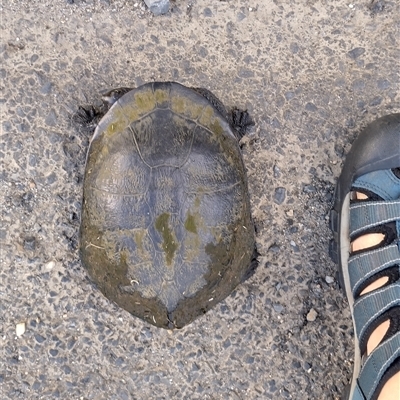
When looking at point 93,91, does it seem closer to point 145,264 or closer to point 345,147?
point 145,264

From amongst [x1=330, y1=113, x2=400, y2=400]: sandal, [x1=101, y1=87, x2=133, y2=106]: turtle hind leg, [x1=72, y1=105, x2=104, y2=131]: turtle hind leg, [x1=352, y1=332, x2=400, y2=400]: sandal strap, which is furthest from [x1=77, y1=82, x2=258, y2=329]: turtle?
[x1=352, y1=332, x2=400, y2=400]: sandal strap

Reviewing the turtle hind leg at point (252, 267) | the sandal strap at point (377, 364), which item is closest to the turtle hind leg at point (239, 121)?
the turtle hind leg at point (252, 267)

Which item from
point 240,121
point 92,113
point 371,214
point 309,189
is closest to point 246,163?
point 240,121

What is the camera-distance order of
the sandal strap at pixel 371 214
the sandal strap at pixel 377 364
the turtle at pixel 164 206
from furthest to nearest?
the sandal strap at pixel 371 214
the sandal strap at pixel 377 364
the turtle at pixel 164 206

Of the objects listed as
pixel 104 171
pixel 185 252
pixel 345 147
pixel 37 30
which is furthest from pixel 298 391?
pixel 37 30

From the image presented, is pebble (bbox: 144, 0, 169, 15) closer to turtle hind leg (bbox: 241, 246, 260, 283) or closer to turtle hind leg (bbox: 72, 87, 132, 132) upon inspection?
turtle hind leg (bbox: 72, 87, 132, 132)

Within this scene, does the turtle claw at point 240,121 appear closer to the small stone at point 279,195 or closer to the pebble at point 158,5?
the small stone at point 279,195
